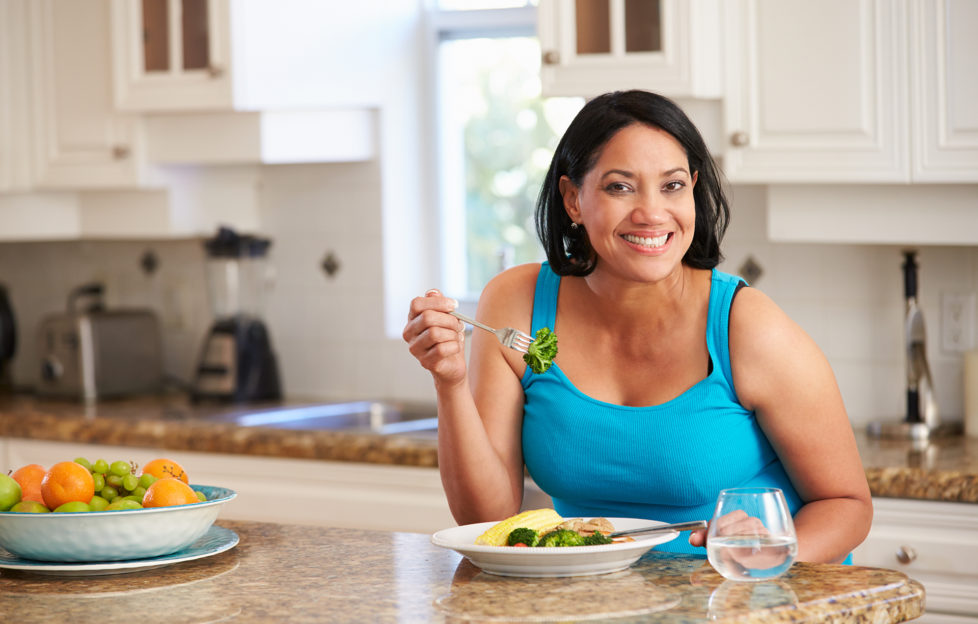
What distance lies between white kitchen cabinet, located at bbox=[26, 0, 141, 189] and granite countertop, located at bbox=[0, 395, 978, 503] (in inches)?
24.4

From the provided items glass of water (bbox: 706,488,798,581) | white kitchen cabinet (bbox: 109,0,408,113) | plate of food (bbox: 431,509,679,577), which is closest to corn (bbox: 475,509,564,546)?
plate of food (bbox: 431,509,679,577)

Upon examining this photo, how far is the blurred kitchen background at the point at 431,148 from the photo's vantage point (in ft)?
8.11

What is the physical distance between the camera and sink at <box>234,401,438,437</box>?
3139mm

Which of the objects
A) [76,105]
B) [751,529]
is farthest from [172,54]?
[751,529]

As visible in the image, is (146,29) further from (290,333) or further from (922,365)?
(922,365)

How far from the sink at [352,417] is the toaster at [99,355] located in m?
0.55

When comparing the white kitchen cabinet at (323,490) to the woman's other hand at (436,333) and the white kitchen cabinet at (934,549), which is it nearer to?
the white kitchen cabinet at (934,549)

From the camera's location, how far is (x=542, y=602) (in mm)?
1242

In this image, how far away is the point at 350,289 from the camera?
3.49 meters

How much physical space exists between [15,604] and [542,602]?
0.56 metres

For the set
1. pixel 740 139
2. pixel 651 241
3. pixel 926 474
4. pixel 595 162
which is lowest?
pixel 926 474

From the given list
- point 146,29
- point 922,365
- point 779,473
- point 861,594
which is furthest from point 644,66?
point 861,594

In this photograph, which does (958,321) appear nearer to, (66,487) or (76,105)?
(66,487)

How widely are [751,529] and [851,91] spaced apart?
1.47m
